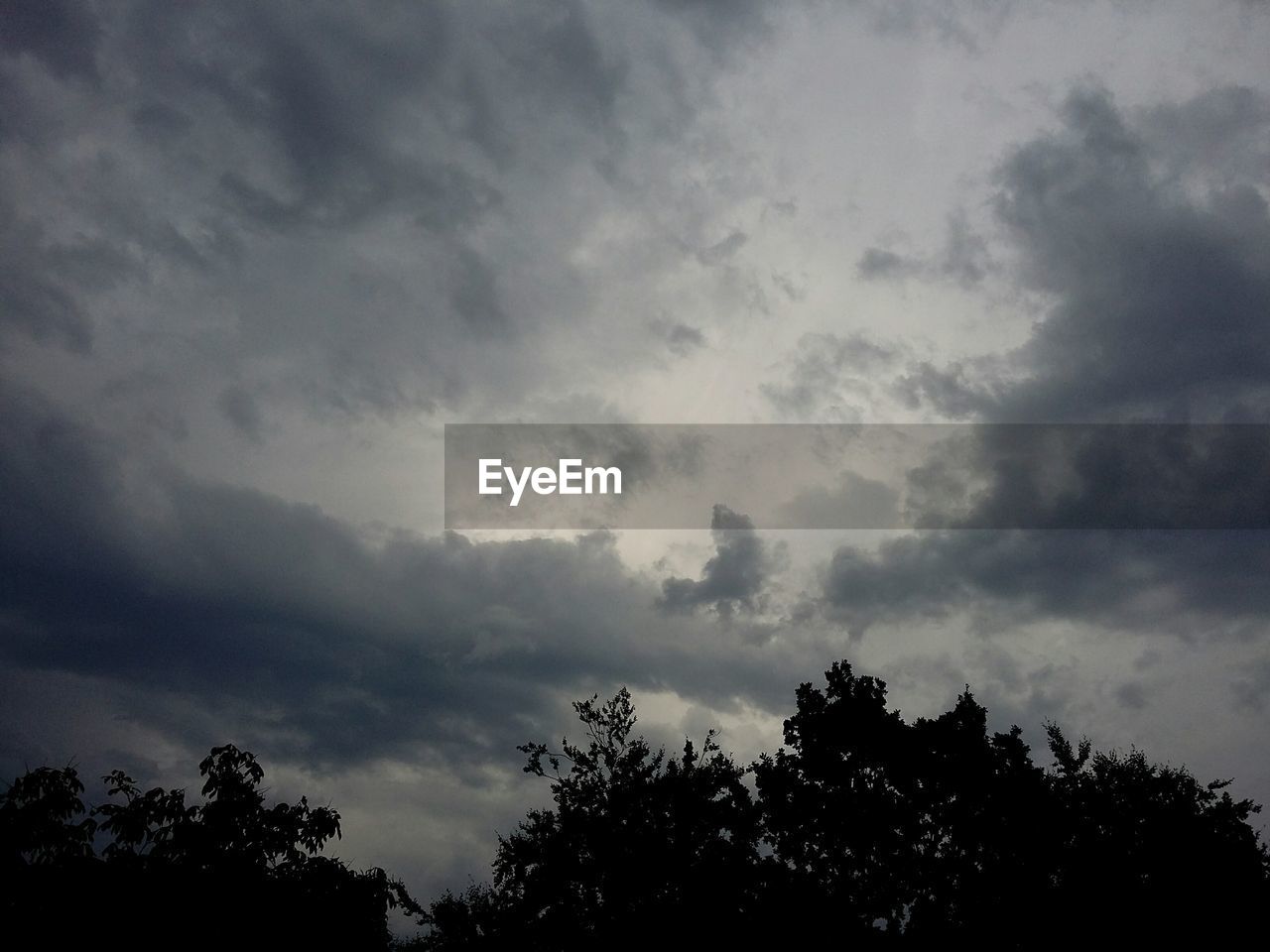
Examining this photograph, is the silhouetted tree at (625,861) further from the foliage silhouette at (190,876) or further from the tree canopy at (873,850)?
the foliage silhouette at (190,876)

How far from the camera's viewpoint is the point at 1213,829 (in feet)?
136

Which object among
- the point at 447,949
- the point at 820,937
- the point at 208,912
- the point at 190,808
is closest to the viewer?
the point at 208,912

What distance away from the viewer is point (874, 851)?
141 ft

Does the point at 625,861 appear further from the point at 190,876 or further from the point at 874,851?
the point at 190,876

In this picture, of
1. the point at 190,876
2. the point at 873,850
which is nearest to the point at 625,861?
the point at 873,850

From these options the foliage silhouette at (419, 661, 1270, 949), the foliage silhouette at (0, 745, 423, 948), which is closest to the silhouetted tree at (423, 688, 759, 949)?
the foliage silhouette at (419, 661, 1270, 949)

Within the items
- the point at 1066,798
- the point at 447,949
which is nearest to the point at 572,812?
the point at 447,949

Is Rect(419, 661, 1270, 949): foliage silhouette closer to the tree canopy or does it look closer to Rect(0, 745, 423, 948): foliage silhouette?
the tree canopy

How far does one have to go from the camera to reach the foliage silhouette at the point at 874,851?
125 feet

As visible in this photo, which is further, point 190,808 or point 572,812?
point 572,812

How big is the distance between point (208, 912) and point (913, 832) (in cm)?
3888

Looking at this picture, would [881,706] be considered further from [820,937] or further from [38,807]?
[38,807]

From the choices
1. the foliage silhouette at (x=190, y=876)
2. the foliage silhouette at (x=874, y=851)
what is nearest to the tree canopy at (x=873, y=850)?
the foliage silhouette at (x=874, y=851)

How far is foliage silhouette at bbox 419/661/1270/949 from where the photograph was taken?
38094 mm
